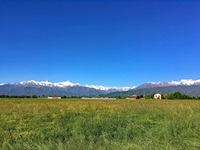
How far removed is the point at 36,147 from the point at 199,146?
190 inches

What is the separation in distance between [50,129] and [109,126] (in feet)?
10.3

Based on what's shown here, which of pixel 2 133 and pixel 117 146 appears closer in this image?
pixel 117 146

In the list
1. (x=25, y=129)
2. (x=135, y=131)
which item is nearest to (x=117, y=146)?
(x=135, y=131)

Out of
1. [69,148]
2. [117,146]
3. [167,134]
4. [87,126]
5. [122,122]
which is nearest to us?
[69,148]

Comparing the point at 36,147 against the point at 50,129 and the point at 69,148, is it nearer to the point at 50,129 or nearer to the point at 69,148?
the point at 69,148

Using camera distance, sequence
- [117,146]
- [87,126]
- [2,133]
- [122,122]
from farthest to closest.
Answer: [122,122] < [87,126] < [2,133] < [117,146]

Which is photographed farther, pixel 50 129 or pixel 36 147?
pixel 50 129

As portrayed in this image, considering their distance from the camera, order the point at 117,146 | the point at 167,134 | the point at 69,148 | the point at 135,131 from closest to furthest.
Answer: the point at 69,148
the point at 117,146
the point at 167,134
the point at 135,131

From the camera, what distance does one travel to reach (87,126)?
521 inches

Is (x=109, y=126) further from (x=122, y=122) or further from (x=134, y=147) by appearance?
(x=134, y=147)

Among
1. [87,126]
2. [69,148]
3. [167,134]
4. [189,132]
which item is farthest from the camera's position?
[87,126]

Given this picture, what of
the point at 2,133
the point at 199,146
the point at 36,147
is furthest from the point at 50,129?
the point at 199,146

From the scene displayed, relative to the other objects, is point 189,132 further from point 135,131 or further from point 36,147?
point 36,147

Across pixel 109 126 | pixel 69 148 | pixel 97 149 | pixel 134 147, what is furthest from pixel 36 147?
pixel 109 126
